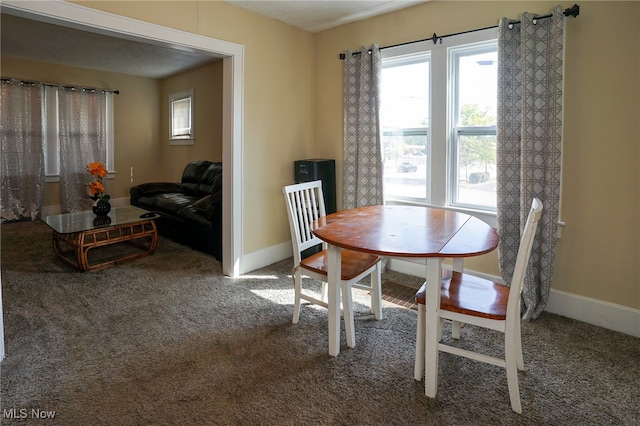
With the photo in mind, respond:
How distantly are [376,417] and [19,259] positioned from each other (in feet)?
13.3

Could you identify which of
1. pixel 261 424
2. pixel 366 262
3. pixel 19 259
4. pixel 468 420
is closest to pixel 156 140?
pixel 19 259

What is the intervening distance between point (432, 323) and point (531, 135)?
168 cm

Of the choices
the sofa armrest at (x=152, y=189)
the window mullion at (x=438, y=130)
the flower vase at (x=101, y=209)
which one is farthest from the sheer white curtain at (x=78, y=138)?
the window mullion at (x=438, y=130)

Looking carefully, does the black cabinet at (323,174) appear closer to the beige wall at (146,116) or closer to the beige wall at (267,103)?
the beige wall at (267,103)

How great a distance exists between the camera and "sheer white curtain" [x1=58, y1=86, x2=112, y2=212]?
5.98m

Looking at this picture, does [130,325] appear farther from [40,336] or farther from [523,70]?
[523,70]

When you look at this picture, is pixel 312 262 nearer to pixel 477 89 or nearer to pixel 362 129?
pixel 362 129

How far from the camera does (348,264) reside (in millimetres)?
2354

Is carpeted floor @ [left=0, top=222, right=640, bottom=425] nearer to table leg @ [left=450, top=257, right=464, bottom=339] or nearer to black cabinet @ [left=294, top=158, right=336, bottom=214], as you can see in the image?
table leg @ [left=450, top=257, right=464, bottom=339]

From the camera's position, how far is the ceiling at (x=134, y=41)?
10.9ft

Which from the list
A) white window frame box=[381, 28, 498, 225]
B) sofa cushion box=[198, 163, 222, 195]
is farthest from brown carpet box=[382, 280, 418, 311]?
sofa cushion box=[198, 163, 222, 195]

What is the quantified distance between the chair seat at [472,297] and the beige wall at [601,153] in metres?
1.11

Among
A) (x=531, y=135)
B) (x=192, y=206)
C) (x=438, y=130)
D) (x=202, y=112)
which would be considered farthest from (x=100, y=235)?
(x=531, y=135)

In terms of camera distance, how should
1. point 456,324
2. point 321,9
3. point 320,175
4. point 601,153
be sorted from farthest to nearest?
1. point 320,175
2. point 321,9
3. point 601,153
4. point 456,324
